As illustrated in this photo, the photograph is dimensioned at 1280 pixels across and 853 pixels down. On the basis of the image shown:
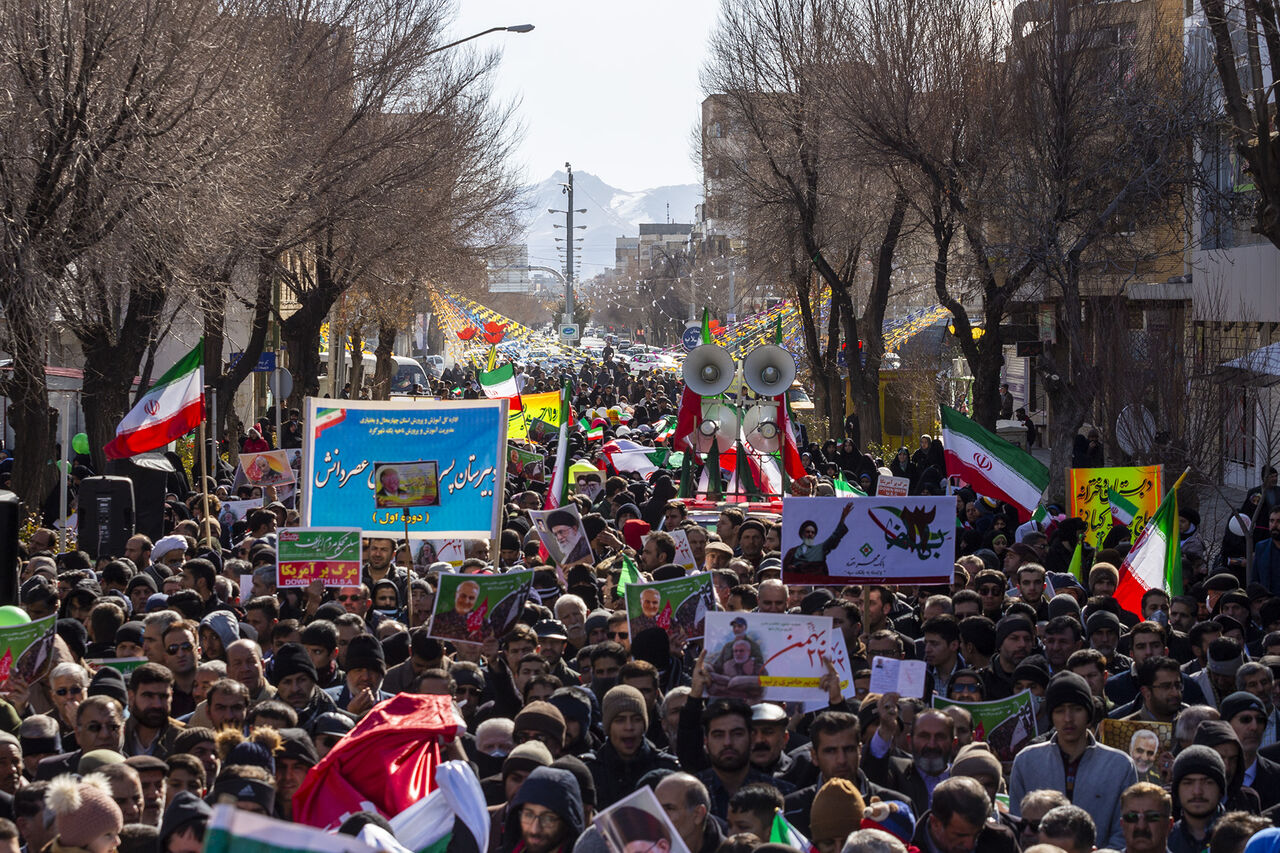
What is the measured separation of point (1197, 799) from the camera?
20.5 ft

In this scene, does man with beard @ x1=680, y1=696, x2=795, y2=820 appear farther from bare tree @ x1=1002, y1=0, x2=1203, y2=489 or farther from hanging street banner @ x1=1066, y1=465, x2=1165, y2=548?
bare tree @ x1=1002, y1=0, x2=1203, y2=489

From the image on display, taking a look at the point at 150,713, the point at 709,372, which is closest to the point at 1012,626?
the point at 150,713

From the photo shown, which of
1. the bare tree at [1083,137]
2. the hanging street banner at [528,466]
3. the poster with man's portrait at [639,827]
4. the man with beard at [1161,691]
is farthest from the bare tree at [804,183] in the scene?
the poster with man's portrait at [639,827]

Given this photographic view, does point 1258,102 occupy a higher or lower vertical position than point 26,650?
higher

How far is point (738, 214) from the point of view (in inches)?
1419

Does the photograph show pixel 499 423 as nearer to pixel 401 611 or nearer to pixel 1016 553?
pixel 401 611

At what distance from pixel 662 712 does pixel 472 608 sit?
1.95 meters

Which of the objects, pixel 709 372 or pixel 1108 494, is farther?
pixel 709 372

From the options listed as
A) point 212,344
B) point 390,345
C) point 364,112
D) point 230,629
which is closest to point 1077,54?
point 364,112

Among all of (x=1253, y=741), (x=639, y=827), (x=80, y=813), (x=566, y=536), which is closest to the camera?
(x=639, y=827)

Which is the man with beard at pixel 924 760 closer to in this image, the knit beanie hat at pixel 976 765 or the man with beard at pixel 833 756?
the man with beard at pixel 833 756

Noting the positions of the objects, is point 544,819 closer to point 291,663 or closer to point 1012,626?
point 291,663

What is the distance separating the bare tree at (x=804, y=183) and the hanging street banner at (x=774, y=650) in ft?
67.2

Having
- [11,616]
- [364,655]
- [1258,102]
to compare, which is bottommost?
[364,655]
